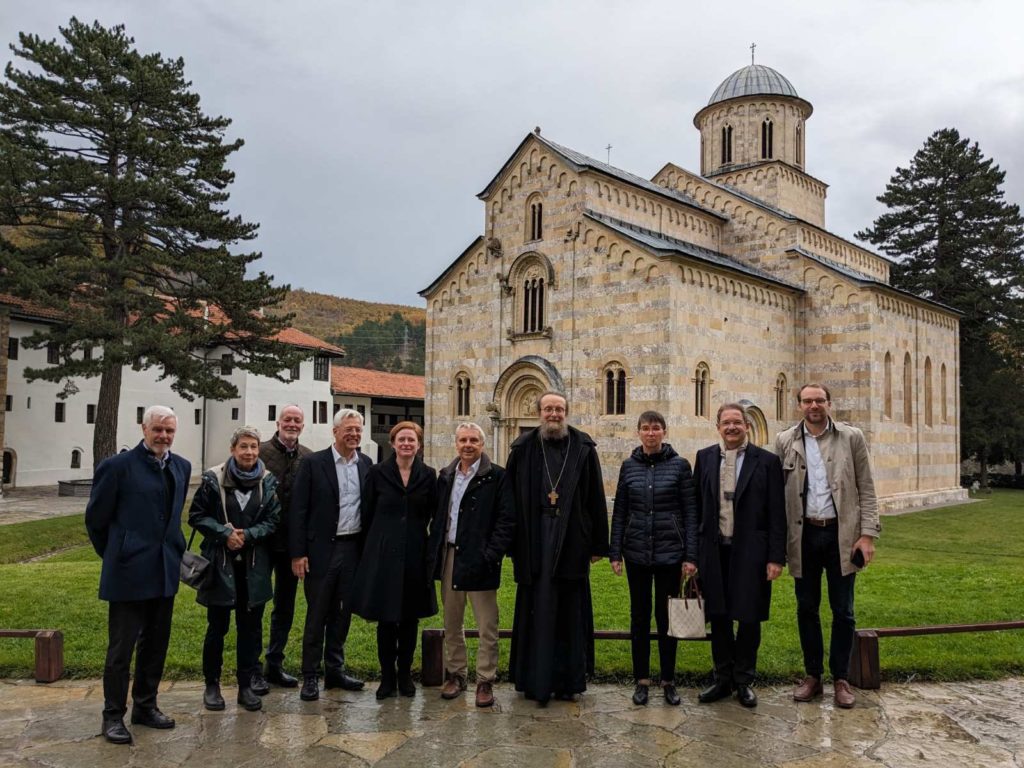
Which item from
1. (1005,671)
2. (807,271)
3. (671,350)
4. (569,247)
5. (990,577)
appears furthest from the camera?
(807,271)

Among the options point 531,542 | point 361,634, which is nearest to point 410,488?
point 531,542

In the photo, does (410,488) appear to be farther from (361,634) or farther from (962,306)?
(962,306)

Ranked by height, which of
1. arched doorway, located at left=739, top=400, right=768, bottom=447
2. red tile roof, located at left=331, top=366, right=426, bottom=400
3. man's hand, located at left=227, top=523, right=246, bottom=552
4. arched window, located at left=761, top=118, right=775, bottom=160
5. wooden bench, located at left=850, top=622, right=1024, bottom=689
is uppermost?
arched window, located at left=761, top=118, right=775, bottom=160

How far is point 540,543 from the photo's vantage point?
552cm

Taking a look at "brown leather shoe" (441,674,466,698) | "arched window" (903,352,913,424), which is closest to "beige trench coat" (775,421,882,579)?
"brown leather shoe" (441,674,466,698)

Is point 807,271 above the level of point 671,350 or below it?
above

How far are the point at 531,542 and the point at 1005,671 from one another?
4.26 metres

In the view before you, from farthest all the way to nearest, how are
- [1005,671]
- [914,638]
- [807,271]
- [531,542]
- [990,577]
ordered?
[807,271], [990,577], [914,638], [1005,671], [531,542]

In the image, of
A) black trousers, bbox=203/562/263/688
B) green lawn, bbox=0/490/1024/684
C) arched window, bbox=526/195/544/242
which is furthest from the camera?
arched window, bbox=526/195/544/242

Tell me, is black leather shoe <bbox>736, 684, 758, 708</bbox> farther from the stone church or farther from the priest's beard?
the stone church

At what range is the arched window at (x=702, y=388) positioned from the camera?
19.0 metres

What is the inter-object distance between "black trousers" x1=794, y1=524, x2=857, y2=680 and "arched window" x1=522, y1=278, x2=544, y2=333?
52.1 ft

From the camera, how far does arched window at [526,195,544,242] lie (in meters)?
21.6

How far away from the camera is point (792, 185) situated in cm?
2778
